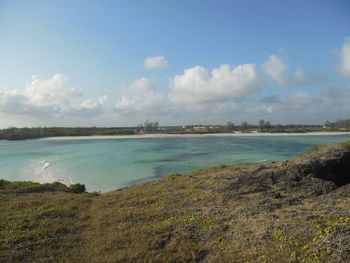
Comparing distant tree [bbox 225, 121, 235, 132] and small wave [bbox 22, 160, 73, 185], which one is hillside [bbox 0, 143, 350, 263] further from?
distant tree [bbox 225, 121, 235, 132]

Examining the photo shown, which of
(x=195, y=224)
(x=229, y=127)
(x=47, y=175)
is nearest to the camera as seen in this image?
(x=195, y=224)

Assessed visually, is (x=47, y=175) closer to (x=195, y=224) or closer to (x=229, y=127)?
(x=195, y=224)

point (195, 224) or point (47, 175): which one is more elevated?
point (195, 224)

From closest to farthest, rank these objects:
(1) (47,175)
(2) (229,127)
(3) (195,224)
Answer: (3) (195,224), (1) (47,175), (2) (229,127)

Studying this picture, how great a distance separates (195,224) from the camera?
822 centimetres

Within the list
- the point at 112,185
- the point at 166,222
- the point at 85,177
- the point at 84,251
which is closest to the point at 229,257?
the point at 166,222

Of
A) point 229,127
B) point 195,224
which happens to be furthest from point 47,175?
point 229,127

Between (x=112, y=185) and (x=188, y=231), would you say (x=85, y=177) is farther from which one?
(x=188, y=231)

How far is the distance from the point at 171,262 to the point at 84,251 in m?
2.93

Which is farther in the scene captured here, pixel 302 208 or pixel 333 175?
pixel 333 175

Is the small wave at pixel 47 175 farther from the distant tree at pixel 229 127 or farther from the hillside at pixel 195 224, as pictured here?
the distant tree at pixel 229 127

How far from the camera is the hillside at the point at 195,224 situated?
6113 mm

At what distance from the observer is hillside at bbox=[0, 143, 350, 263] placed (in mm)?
6113

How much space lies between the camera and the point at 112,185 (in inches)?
1002
